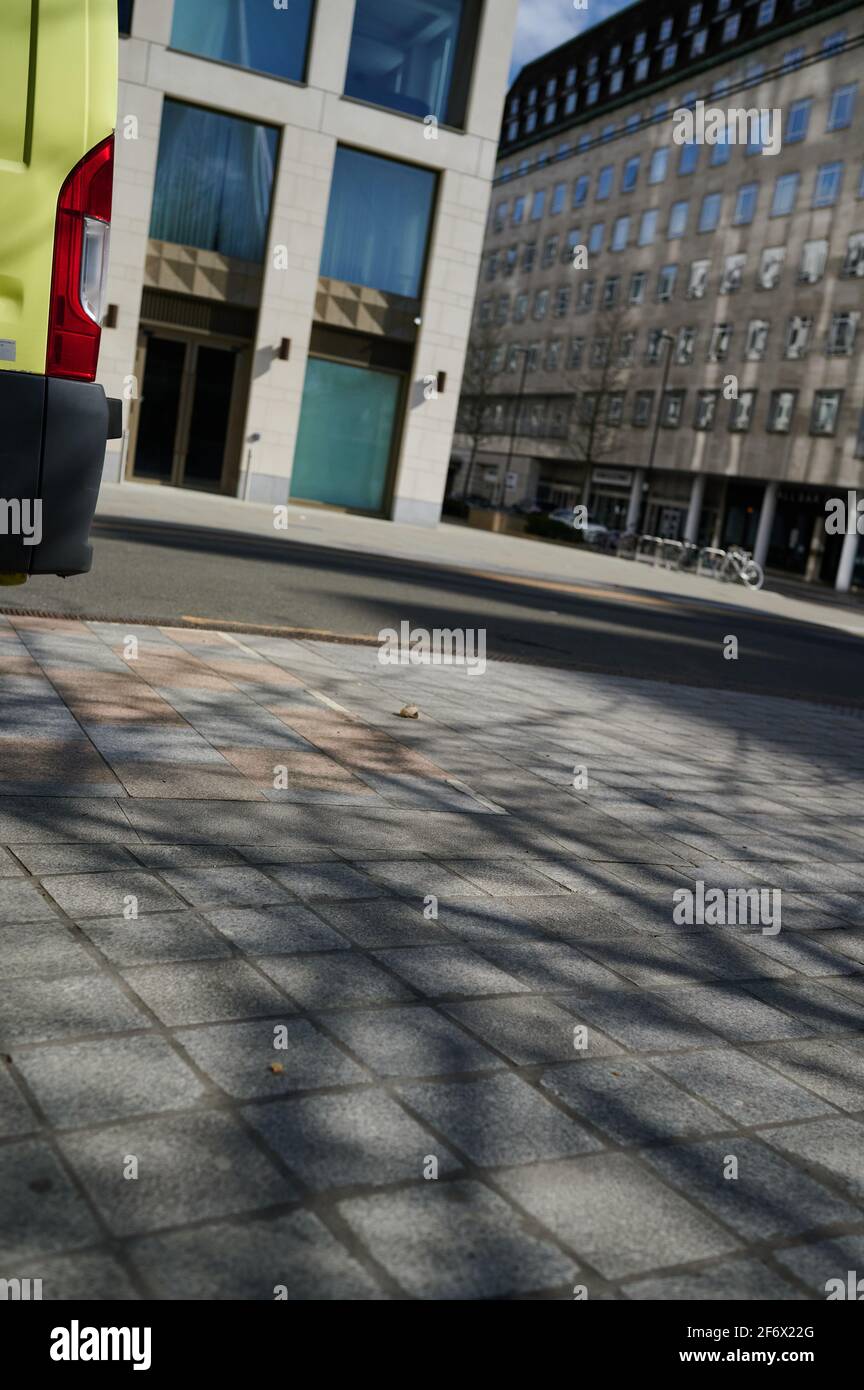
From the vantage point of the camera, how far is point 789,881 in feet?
16.7

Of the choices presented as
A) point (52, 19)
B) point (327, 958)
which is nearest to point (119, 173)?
point (52, 19)

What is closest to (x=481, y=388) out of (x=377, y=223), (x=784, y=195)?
(x=784, y=195)

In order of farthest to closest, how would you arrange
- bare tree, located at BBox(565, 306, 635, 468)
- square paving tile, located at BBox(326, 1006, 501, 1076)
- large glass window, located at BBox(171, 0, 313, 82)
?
bare tree, located at BBox(565, 306, 635, 468) < large glass window, located at BBox(171, 0, 313, 82) < square paving tile, located at BBox(326, 1006, 501, 1076)

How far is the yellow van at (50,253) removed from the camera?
4.18m

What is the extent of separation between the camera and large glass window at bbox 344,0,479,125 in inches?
1133

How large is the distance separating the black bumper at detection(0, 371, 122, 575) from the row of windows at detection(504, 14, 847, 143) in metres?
58.1

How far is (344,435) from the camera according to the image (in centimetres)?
3084

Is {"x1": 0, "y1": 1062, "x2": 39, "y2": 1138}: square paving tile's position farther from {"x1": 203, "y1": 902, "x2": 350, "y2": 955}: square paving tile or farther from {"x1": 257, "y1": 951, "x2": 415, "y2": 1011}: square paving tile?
{"x1": 203, "y1": 902, "x2": 350, "y2": 955}: square paving tile

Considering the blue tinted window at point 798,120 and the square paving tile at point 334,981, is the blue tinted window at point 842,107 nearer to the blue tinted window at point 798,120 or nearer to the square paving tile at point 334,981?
the blue tinted window at point 798,120

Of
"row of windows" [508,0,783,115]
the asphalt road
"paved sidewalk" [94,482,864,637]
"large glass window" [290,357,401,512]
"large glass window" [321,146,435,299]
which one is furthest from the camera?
"row of windows" [508,0,783,115]

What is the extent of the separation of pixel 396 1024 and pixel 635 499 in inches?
2546

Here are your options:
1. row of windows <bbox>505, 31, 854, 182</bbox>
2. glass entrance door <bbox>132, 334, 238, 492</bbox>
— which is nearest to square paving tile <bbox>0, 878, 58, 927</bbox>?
glass entrance door <bbox>132, 334, 238, 492</bbox>

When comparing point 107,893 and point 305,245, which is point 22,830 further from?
point 305,245

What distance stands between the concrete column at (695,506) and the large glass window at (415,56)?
33.0 meters
